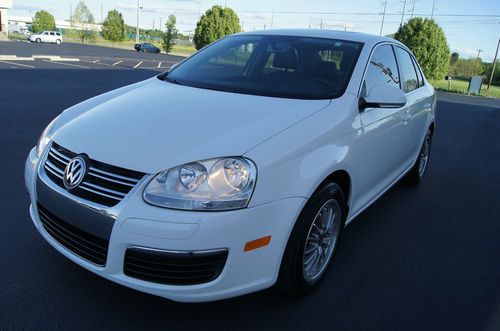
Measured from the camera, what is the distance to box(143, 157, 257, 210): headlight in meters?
2.01

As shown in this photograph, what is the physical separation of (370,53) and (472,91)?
30.4 m

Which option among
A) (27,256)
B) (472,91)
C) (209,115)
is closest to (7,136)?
(27,256)

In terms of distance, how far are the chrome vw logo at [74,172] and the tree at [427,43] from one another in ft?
97.1

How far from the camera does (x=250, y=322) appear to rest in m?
→ 2.42

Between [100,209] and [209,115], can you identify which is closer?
[100,209]

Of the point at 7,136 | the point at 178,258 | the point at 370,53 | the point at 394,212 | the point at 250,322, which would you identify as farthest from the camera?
the point at 7,136

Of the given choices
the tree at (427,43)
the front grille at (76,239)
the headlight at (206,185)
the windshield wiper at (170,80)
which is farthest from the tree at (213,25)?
the headlight at (206,185)

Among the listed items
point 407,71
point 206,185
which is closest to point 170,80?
point 206,185

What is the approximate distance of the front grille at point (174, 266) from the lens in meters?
1.98

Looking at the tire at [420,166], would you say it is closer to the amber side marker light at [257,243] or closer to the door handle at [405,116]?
the door handle at [405,116]

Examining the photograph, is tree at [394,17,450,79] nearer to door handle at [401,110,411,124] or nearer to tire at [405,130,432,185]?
tire at [405,130,432,185]

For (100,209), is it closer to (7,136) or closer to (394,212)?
(394,212)

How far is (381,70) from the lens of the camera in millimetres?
3496

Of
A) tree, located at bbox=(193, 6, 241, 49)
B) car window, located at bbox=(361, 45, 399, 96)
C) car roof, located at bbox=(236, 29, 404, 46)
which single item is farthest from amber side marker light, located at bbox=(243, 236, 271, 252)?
tree, located at bbox=(193, 6, 241, 49)
